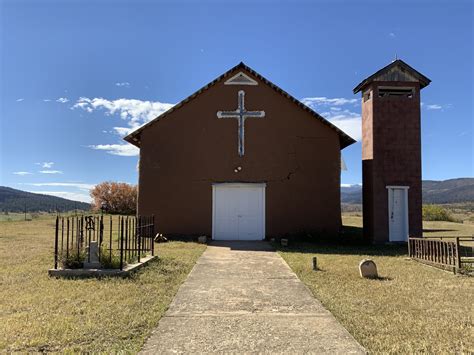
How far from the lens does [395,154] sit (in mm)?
17516

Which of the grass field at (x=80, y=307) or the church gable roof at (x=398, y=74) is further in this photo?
the church gable roof at (x=398, y=74)

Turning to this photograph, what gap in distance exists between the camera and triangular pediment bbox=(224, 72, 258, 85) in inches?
747

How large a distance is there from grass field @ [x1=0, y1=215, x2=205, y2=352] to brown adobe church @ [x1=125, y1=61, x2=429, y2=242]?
22.8 feet

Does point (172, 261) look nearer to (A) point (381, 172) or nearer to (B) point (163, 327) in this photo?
(B) point (163, 327)

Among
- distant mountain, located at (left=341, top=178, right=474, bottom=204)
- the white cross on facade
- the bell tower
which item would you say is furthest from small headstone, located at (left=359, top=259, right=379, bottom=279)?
distant mountain, located at (left=341, top=178, right=474, bottom=204)

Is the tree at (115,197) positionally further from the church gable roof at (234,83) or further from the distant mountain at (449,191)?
the distant mountain at (449,191)

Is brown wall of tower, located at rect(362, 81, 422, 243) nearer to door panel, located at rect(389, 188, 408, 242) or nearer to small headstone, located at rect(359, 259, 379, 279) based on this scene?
door panel, located at rect(389, 188, 408, 242)

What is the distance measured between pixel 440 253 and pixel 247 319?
757 centimetres

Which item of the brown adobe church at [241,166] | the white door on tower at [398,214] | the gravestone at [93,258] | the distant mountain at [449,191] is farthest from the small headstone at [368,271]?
the distant mountain at [449,191]

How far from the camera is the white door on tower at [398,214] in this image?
17.4 metres

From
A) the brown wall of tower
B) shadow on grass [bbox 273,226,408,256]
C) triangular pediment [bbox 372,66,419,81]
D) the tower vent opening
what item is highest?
triangular pediment [bbox 372,66,419,81]

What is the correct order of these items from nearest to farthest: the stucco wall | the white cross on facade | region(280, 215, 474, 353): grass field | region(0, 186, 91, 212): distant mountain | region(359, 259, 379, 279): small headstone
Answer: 1. region(280, 215, 474, 353): grass field
2. region(359, 259, 379, 279): small headstone
3. the stucco wall
4. the white cross on facade
5. region(0, 186, 91, 212): distant mountain

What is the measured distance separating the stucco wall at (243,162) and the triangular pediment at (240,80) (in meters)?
0.23

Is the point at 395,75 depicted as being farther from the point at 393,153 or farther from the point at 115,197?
the point at 115,197
